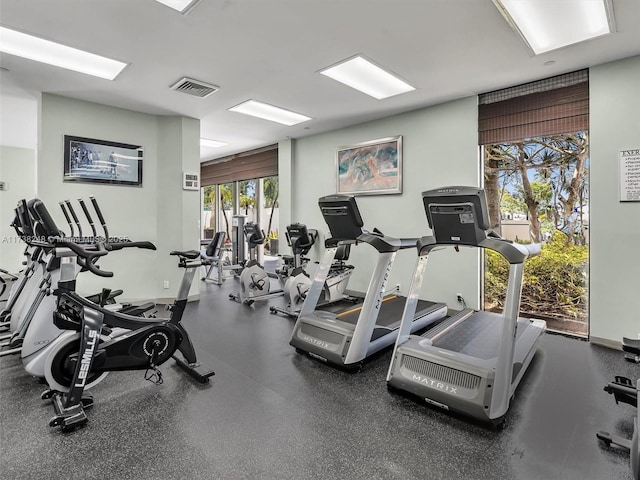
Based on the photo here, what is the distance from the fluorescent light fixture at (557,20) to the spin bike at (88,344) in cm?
343

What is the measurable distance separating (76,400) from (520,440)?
2733 mm

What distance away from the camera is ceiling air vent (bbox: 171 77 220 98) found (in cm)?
390

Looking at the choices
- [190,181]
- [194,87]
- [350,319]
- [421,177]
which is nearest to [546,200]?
[421,177]

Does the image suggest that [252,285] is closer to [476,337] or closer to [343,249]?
[343,249]

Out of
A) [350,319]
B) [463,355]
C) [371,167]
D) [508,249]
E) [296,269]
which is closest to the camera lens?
[508,249]

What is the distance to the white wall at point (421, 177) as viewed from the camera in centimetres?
447

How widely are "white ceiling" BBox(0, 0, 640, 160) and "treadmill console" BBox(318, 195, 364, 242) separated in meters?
1.40

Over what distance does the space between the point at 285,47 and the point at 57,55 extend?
226 cm

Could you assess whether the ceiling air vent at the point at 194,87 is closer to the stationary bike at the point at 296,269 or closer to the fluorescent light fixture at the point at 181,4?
the fluorescent light fixture at the point at 181,4

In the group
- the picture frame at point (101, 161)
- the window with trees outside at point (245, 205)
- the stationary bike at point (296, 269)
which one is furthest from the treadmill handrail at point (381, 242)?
the window with trees outside at point (245, 205)

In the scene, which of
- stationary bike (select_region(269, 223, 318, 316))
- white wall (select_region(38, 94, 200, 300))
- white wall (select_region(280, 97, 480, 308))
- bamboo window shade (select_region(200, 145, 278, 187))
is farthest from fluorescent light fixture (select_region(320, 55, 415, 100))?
bamboo window shade (select_region(200, 145, 278, 187))

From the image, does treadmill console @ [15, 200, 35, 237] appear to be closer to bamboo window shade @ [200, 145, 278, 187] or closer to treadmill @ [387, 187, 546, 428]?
treadmill @ [387, 187, 546, 428]

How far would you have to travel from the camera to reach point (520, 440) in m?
2.01

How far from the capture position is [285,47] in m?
3.18
